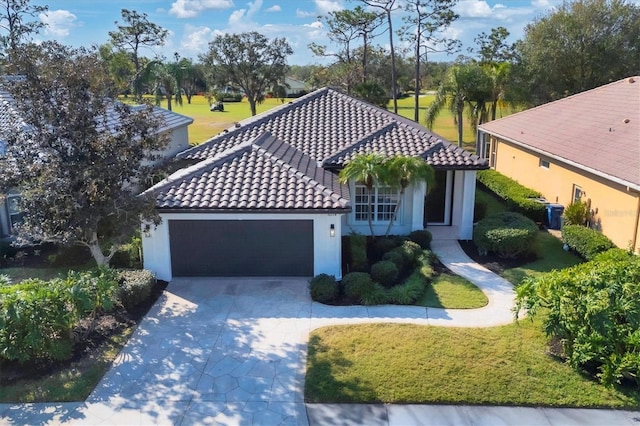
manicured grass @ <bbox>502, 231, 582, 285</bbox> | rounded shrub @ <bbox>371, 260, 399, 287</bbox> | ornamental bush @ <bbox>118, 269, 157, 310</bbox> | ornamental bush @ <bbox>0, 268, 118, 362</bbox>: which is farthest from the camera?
manicured grass @ <bbox>502, 231, 582, 285</bbox>

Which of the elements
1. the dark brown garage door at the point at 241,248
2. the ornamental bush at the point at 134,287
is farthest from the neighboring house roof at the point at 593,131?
the ornamental bush at the point at 134,287

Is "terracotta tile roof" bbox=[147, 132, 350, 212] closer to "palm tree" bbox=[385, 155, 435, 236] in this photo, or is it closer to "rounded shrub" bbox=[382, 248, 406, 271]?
→ "palm tree" bbox=[385, 155, 435, 236]

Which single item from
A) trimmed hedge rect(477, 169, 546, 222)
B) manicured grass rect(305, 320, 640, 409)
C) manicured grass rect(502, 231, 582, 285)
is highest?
trimmed hedge rect(477, 169, 546, 222)

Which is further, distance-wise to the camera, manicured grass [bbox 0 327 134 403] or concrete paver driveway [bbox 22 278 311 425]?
manicured grass [bbox 0 327 134 403]

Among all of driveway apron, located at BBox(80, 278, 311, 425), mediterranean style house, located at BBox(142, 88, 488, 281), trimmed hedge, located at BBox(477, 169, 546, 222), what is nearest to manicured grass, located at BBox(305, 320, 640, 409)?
driveway apron, located at BBox(80, 278, 311, 425)

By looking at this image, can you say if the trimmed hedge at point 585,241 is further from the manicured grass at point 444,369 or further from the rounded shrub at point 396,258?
the rounded shrub at point 396,258
